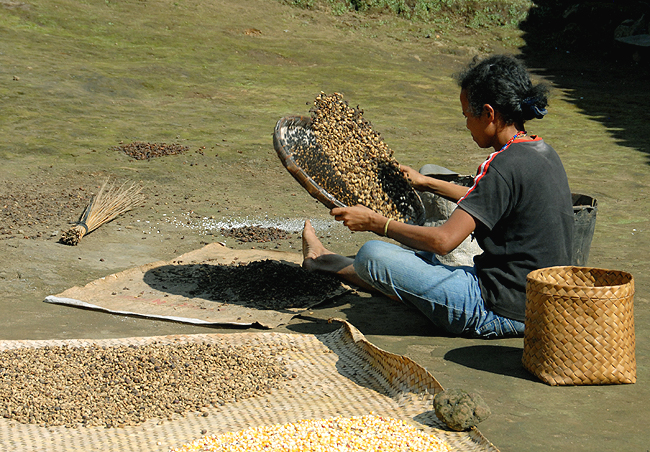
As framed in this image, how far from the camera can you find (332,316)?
3207 millimetres

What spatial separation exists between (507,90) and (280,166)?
4022 millimetres

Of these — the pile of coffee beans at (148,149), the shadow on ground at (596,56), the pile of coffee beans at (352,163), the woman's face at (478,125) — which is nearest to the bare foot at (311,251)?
the pile of coffee beans at (352,163)

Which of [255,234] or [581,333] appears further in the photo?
[255,234]

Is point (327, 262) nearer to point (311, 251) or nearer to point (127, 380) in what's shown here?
point (311, 251)

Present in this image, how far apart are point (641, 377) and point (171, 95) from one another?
7.74 m

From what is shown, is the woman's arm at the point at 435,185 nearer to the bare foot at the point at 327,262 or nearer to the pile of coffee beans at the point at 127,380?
the bare foot at the point at 327,262

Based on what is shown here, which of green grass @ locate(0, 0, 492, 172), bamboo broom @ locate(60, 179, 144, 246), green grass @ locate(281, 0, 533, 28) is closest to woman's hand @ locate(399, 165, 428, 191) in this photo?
bamboo broom @ locate(60, 179, 144, 246)

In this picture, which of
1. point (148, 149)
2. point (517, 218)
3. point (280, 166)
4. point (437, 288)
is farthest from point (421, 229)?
point (148, 149)

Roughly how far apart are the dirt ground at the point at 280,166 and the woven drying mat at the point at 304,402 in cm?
22

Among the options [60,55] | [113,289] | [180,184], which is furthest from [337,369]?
[60,55]

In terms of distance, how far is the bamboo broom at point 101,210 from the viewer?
164 inches

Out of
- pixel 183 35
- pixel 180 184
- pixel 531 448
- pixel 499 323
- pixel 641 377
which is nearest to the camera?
pixel 531 448

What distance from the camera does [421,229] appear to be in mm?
2604

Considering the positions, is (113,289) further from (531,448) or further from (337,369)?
(531,448)
